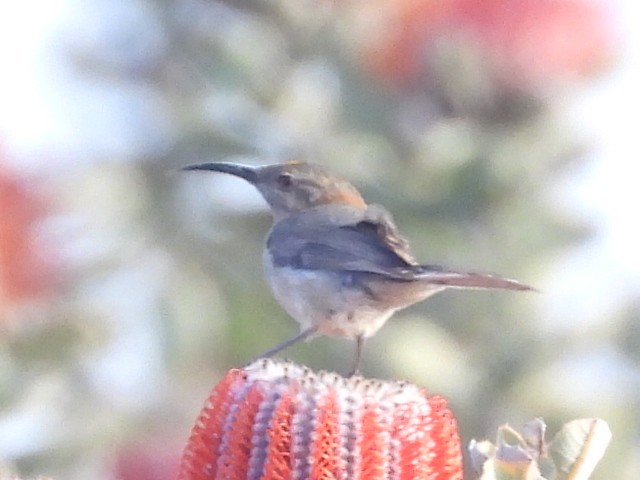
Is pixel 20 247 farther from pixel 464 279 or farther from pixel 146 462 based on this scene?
pixel 464 279

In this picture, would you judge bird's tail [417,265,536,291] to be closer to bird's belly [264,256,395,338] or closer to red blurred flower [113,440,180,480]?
bird's belly [264,256,395,338]

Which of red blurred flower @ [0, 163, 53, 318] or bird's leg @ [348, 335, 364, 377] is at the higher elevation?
red blurred flower @ [0, 163, 53, 318]

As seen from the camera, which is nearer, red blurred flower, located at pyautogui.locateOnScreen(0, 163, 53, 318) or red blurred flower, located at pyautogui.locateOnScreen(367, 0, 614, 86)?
red blurred flower, located at pyautogui.locateOnScreen(0, 163, 53, 318)

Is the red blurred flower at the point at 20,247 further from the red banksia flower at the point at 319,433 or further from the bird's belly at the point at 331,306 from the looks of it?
the red banksia flower at the point at 319,433

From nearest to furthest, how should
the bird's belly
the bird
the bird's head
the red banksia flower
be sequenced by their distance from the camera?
the red banksia flower, the bird, the bird's belly, the bird's head

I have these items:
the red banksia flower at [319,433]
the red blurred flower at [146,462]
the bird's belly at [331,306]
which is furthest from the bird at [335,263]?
the red banksia flower at [319,433]

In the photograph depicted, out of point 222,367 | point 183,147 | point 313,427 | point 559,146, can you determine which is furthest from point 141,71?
point 313,427

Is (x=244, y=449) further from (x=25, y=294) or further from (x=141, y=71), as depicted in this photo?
(x=141, y=71)

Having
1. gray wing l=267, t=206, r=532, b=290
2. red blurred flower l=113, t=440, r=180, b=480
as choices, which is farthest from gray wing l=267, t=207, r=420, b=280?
red blurred flower l=113, t=440, r=180, b=480

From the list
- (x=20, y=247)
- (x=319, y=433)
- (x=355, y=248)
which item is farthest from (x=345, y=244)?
(x=319, y=433)
